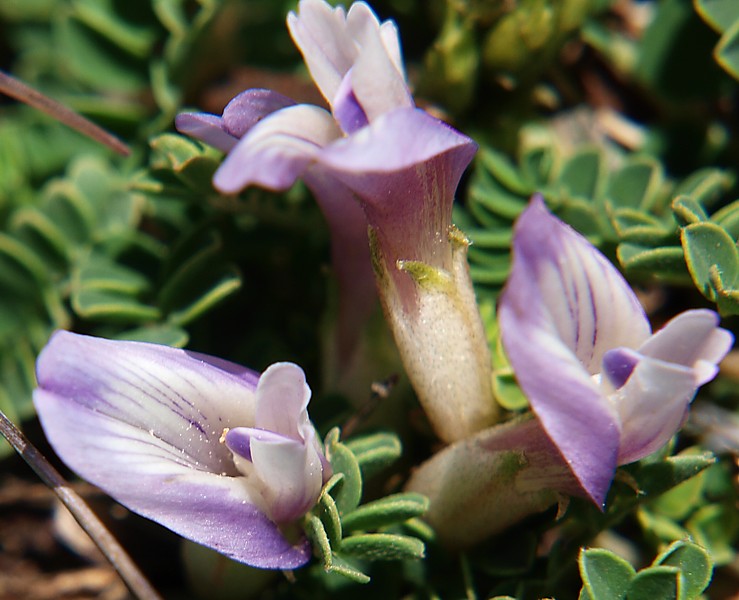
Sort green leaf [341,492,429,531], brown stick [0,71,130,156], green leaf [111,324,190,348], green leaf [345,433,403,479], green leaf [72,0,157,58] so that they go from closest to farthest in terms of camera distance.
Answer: green leaf [341,492,429,531] < green leaf [345,433,403,479] < green leaf [111,324,190,348] < brown stick [0,71,130,156] < green leaf [72,0,157,58]

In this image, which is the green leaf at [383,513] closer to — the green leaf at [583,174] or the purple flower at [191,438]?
the purple flower at [191,438]

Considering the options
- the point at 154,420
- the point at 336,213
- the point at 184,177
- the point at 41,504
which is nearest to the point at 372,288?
the point at 336,213

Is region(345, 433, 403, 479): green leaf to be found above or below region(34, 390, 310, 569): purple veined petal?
below

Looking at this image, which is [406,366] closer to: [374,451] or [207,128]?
[374,451]

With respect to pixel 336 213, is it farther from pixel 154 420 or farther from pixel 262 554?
pixel 262 554

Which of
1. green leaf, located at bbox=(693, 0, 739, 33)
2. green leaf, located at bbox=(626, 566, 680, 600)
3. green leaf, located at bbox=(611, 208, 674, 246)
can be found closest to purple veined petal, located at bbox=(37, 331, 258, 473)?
green leaf, located at bbox=(626, 566, 680, 600)

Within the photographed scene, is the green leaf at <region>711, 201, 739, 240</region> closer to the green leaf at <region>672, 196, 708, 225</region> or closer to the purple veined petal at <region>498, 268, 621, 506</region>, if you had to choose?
the green leaf at <region>672, 196, 708, 225</region>
